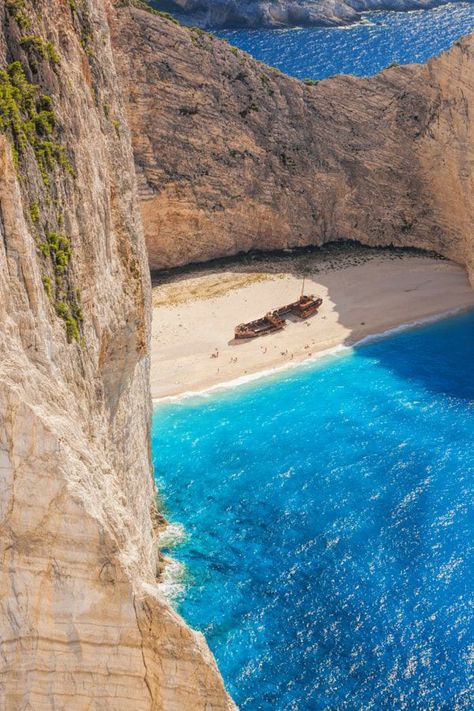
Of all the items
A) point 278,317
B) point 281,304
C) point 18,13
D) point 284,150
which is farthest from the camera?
point 284,150

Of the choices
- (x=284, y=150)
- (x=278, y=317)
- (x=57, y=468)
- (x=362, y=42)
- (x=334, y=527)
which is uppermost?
(x=362, y=42)

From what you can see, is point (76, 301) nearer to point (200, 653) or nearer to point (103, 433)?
point (103, 433)

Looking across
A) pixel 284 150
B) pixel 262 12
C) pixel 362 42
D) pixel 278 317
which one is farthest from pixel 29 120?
pixel 262 12

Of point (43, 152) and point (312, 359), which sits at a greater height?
point (43, 152)

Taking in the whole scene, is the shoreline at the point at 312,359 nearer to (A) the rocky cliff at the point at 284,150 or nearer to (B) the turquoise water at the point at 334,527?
(B) the turquoise water at the point at 334,527

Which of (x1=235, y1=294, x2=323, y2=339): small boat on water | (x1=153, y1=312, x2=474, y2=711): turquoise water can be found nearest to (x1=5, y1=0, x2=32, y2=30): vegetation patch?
(x1=153, y1=312, x2=474, y2=711): turquoise water

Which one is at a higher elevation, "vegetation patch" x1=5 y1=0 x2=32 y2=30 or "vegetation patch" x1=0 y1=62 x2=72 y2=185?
"vegetation patch" x1=5 y1=0 x2=32 y2=30

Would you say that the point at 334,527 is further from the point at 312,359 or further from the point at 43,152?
the point at 43,152

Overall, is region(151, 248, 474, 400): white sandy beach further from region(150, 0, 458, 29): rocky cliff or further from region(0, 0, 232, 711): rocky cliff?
region(150, 0, 458, 29): rocky cliff
